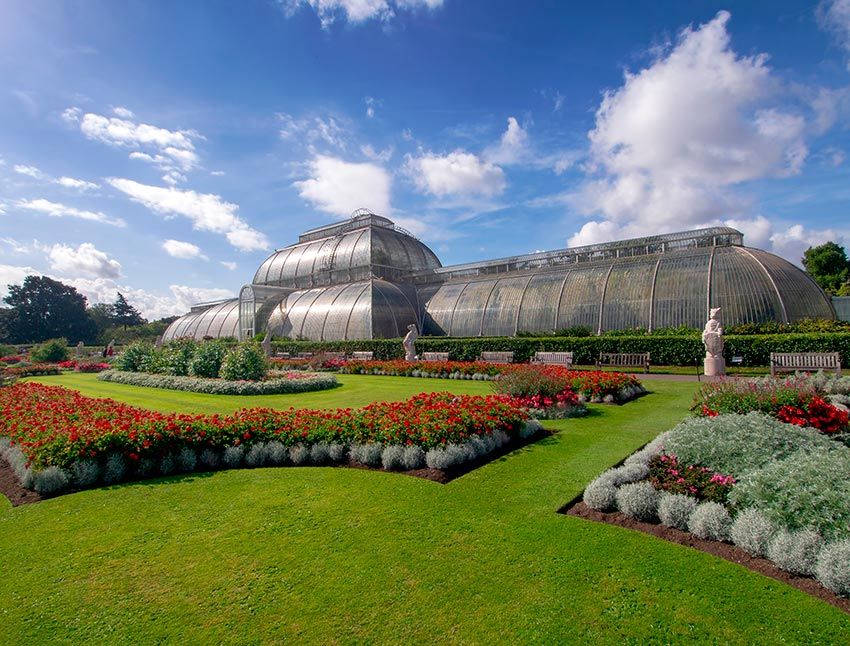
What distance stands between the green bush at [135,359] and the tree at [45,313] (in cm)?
6780

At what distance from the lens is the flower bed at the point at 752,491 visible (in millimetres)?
4211

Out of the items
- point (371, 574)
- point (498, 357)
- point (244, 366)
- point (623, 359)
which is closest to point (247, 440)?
point (371, 574)

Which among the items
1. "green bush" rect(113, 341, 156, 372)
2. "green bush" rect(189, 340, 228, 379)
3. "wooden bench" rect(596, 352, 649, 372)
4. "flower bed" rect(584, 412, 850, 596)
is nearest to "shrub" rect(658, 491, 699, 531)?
"flower bed" rect(584, 412, 850, 596)

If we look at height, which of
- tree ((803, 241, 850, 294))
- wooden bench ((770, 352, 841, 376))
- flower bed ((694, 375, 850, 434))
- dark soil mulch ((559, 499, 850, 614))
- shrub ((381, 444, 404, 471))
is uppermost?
tree ((803, 241, 850, 294))

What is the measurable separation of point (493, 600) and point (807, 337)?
68.7ft

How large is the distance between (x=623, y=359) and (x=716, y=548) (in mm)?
19362

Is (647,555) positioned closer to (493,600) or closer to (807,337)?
(493,600)

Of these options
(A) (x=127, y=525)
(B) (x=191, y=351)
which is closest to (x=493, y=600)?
(A) (x=127, y=525)

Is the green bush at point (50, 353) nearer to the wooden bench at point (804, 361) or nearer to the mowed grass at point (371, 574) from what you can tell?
the mowed grass at point (371, 574)

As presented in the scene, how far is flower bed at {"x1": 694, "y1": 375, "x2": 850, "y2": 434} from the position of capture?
829cm

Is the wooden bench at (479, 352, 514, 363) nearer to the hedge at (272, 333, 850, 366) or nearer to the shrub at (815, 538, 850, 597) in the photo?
the hedge at (272, 333, 850, 366)

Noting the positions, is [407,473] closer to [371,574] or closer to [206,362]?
[371,574]

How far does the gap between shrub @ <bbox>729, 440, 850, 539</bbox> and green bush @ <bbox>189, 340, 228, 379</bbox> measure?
69.8ft

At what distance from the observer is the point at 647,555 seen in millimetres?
4609
